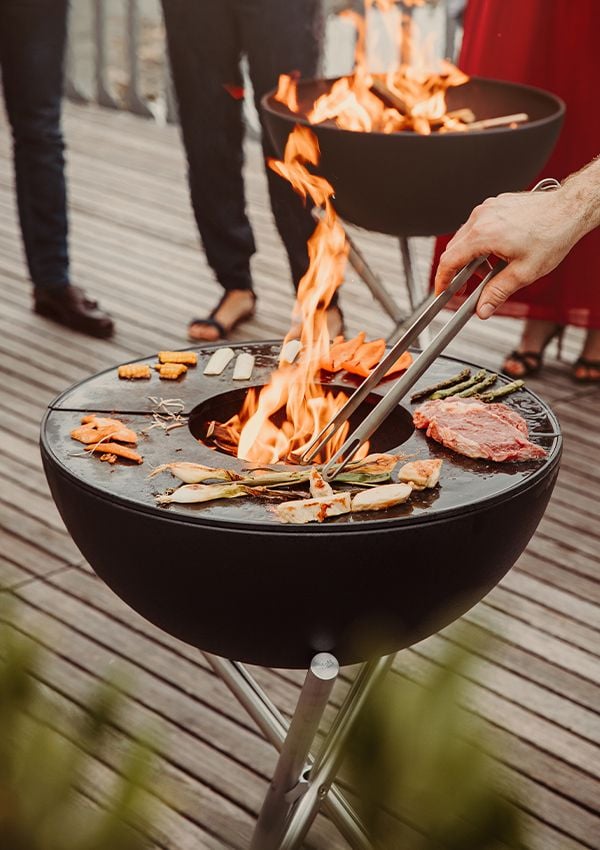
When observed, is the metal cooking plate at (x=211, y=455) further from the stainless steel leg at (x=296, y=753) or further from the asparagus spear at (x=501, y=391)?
the stainless steel leg at (x=296, y=753)

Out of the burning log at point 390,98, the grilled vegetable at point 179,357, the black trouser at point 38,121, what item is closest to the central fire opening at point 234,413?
the grilled vegetable at point 179,357

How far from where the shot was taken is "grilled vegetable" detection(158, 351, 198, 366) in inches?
60.5

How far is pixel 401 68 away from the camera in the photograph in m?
2.73

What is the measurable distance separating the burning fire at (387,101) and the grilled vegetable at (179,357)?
1.06 m

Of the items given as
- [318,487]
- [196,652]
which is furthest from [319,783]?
[196,652]

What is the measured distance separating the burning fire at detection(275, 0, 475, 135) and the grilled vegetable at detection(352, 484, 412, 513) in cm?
145

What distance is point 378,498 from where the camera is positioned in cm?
113

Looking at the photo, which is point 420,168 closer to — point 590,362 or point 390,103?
point 390,103

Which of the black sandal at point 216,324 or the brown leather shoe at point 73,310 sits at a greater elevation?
the black sandal at point 216,324

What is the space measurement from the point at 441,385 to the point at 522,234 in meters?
0.37

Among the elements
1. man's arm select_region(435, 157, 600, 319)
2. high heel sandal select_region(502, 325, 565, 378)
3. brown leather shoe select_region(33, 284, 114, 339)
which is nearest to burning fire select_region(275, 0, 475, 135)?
high heel sandal select_region(502, 325, 565, 378)

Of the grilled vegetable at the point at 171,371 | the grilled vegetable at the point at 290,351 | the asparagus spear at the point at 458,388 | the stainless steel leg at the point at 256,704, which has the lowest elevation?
the stainless steel leg at the point at 256,704

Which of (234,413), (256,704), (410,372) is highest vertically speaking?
(410,372)

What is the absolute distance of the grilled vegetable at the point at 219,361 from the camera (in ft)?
5.00
